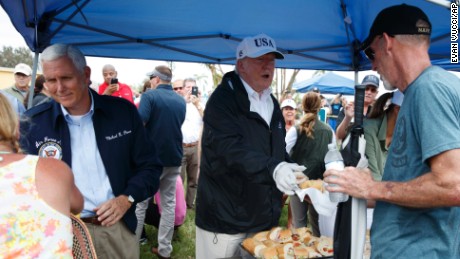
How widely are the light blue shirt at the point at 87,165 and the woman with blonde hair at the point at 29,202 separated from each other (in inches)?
31.4

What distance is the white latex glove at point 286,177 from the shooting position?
5.64 ft

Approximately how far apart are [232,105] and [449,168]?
1.39m

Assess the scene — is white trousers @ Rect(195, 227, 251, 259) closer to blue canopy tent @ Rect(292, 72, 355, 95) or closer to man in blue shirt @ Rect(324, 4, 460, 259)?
man in blue shirt @ Rect(324, 4, 460, 259)

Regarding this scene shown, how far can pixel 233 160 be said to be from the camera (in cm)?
212

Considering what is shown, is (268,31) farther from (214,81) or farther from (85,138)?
(214,81)

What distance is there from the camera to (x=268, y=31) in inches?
140

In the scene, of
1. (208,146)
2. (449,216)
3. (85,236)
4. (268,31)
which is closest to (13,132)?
(85,236)

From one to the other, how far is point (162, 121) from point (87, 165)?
2547mm

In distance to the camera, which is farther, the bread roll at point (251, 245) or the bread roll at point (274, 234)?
the bread roll at point (274, 234)

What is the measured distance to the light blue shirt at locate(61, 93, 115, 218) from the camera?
81.1 inches

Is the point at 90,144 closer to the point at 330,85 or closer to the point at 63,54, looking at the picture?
the point at 63,54

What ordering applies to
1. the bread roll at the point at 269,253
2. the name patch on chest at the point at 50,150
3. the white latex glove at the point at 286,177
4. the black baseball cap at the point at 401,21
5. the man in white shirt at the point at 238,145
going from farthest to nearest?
1. the man in white shirt at the point at 238,145
2. the name patch on chest at the point at 50,150
3. the bread roll at the point at 269,253
4. the white latex glove at the point at 286,177
5. the black baseball cap at the point at 401,21

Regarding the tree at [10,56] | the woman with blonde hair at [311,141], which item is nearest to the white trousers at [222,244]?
the woman with blonde hair at [311,141]

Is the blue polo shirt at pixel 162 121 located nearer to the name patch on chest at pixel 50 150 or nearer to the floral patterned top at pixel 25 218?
the name patch on chest at pixel 50 150
